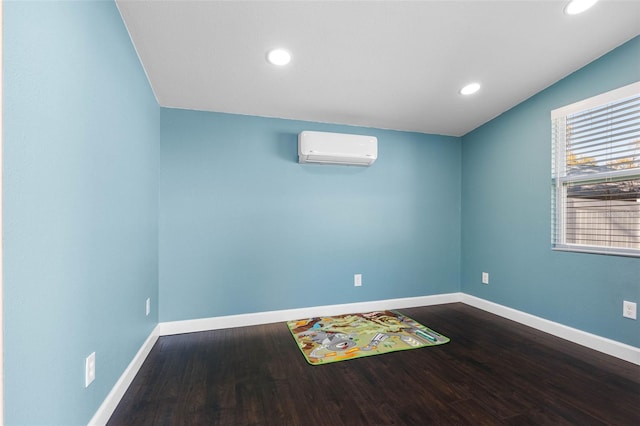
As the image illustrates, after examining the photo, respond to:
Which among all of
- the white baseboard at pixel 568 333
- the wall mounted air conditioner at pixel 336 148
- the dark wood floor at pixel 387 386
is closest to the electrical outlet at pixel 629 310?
the white baseboard at pixel 568 333

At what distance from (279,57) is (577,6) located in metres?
1.87

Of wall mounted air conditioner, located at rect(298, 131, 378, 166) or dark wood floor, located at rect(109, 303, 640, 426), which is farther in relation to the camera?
wall mounted air conditioner, located at rect(298, 131, 378, 166)

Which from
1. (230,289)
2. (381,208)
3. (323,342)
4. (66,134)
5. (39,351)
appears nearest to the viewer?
(39,351)

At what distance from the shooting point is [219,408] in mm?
1470

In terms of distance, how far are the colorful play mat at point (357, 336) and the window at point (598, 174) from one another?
4.61ft

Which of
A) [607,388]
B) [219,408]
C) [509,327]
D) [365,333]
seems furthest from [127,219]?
[509,327]

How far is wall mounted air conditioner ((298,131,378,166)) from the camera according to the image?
2.59 meters

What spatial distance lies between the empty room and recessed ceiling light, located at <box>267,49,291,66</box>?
0.03ft

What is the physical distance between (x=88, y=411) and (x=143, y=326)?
0.83m

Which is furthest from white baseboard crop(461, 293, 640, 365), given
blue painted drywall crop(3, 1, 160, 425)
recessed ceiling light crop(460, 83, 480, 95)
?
blue painted drywall crop(3, 1, 160, 425)

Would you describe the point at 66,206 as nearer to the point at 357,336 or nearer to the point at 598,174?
Result: the point at 357,336

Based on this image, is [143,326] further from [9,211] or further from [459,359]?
[459,359]

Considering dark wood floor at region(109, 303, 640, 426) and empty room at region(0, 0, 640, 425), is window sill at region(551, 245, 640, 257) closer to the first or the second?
empty room at region(0, 0, 640, 425)

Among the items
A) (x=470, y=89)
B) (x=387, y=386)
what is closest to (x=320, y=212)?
(x=387, y=386)
